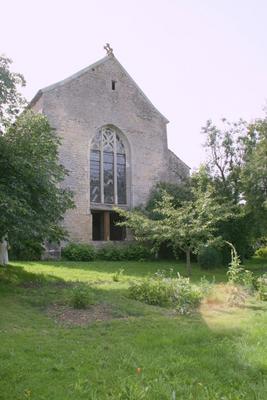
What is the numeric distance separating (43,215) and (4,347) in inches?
252

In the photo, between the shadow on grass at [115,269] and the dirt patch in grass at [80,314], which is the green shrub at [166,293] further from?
the shadow on grass at [115,269]

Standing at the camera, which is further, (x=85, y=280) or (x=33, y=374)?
(x=85, y=280)

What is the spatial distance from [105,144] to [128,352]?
2192cm

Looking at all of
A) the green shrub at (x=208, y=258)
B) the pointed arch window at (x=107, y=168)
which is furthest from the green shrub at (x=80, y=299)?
the pointed arch window at (x=107, y=168)

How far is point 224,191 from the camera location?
2439 cm

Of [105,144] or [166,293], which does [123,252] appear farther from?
[166,293]

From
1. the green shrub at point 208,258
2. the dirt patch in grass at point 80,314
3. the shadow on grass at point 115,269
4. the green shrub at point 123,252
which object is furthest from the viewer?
the green shrub at point 123,252

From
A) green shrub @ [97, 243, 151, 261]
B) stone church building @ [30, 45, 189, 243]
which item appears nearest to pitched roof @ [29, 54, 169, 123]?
stone church building @ [30, 45, 189, 243]

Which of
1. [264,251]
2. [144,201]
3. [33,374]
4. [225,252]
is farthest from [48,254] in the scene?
[264,251]

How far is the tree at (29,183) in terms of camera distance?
10593mm

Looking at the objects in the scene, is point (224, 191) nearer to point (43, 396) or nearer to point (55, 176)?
point (55, 176)

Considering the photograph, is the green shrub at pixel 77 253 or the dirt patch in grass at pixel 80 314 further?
the green shrub at pixel 77 253

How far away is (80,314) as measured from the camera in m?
8.16

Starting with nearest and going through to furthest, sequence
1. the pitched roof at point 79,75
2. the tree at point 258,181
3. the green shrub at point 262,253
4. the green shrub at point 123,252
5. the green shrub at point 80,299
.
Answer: the green shrub at point 80,299 < the tree at point 258,181 < the green shrub at point 123,252 < the pitched roof at point 79,75 < the green shrub at point 262,253
